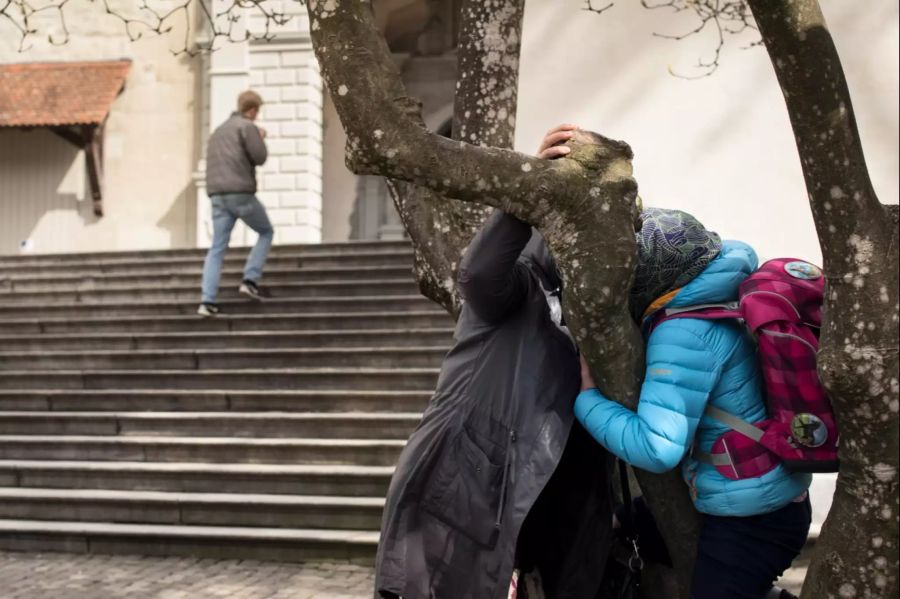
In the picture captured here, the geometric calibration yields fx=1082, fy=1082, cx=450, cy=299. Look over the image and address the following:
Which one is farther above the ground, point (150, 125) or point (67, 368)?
point (150, 125)

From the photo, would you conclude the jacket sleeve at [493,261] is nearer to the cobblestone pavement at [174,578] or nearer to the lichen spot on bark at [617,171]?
the lichen spot on bark at [617,171]

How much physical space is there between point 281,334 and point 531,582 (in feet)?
22.4

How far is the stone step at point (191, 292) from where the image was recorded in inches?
434

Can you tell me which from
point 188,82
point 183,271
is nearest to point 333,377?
point 183,271

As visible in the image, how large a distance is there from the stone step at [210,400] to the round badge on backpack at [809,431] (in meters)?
5.25

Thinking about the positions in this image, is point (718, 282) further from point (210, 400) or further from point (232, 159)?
point (232, 159)

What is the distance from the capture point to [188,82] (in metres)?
20.3

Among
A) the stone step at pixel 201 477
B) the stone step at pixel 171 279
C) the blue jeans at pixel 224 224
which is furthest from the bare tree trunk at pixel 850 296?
Answer: the stone step at pixel 171 279

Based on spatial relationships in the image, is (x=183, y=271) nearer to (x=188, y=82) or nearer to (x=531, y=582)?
(x=188, y=82)

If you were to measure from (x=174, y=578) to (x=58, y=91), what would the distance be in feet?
52.6

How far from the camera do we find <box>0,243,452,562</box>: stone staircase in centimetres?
686

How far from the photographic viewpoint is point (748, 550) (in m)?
2.80

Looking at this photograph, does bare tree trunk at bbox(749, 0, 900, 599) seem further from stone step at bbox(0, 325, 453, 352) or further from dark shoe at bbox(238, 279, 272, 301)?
dark shoe at bbox(238, 279, 272, 301)

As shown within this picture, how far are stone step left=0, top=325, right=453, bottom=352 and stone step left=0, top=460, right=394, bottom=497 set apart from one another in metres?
2.16
